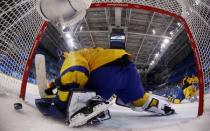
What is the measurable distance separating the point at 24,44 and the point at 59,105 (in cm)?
89

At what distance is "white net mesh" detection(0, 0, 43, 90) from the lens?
204 cm

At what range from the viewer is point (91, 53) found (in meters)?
1.97

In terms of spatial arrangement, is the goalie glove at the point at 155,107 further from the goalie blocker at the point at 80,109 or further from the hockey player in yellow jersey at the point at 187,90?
the hockey player in yellow jersey at the point at 187,90

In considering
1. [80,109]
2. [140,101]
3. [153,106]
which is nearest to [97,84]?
[80,109]

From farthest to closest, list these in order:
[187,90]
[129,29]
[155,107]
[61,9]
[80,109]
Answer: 1. [129,29]
2. [187,90]
3. [155,107]
4. [80,109]
5. [61,9]

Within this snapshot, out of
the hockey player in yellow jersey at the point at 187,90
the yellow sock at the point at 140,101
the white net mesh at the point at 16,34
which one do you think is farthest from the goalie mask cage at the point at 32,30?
the hockey player in yellow jersey at the point at 187,90

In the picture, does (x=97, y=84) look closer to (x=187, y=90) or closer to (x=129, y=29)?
(x=187, y=90)

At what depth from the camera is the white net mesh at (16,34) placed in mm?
2037

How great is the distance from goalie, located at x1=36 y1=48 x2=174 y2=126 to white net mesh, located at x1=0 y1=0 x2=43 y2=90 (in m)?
0.40

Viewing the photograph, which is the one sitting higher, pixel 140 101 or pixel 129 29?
pixel 140 101

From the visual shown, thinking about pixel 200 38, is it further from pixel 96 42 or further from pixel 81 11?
pixel 96 42

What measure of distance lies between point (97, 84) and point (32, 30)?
816 millimetres

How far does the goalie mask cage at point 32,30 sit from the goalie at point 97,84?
15.3 inches

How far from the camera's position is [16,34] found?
217 cm
